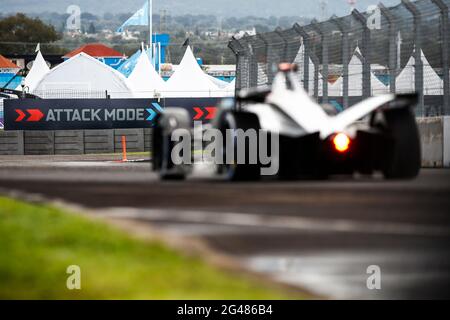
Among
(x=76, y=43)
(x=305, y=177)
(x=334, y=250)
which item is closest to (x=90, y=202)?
(x=305, y=177)

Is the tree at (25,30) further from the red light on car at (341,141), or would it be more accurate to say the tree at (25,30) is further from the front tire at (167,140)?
the red light on car at (341,141)

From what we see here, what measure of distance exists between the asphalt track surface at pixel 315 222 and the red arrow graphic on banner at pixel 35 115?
223cm

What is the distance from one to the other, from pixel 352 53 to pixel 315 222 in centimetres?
392

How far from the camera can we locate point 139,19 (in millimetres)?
8820

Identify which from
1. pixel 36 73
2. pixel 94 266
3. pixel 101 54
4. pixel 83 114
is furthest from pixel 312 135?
pixel 36 73

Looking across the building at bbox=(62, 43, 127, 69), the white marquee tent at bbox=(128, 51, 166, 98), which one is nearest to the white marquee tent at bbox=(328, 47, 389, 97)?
the white marquee tent at bbox=(128, 51, 166, 98)

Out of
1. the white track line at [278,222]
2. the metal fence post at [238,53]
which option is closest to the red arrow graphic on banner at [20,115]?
the metal fence post at [238,53]

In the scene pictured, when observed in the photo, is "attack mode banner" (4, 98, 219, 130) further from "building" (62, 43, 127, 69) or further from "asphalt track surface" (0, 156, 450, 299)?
"building" (62, 43, 127, 69)

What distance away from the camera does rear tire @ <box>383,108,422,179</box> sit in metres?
7.13

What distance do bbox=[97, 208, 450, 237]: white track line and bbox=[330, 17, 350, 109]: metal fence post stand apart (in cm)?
313

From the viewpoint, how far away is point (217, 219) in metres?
6.59

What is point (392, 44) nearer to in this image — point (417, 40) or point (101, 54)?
point (417, 40)

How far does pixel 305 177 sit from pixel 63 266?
1.70m
